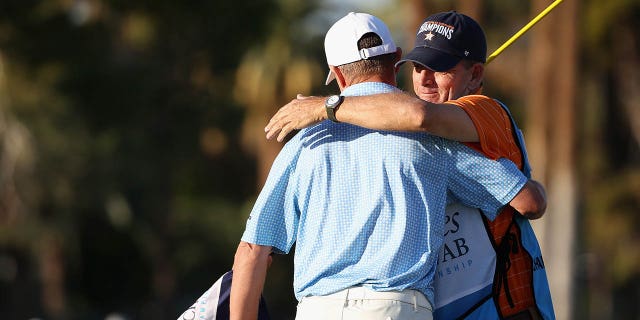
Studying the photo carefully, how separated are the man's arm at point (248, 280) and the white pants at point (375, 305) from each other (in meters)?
0.32

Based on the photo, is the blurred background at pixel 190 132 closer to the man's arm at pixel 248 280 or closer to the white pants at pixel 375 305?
the man's arm at pixel 248 280

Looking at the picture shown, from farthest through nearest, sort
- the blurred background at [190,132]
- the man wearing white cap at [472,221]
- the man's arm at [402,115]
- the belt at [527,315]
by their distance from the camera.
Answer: the blurred background at [190,132], the belt at [527,315], the man wearing white cap at [472,221], the man's arm at [402,115]

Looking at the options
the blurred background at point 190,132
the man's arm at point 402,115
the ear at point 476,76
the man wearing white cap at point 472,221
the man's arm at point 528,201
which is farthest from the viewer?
the blurred background at point 190,132

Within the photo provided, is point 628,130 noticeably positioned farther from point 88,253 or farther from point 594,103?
point 88,253

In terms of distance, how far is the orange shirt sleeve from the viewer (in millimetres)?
4559

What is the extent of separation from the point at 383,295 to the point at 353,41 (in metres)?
0.93

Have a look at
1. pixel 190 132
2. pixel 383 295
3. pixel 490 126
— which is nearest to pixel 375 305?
pixel 383 295

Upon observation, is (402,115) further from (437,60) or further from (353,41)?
(437,60)

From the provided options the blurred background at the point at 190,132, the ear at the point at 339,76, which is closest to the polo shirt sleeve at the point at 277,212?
the ear at the point at 339,76

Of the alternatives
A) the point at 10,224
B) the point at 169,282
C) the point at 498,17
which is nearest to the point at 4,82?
the point at 10,224

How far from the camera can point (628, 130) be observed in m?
43.4

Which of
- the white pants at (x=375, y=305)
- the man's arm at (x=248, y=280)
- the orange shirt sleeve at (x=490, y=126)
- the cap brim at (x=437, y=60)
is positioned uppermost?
the cap brim at (x=437, y=60)

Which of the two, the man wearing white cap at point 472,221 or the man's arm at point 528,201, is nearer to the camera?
the man wearing white cap at point 472,221

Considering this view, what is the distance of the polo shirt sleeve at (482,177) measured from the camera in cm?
456
